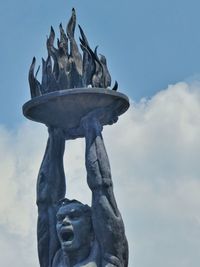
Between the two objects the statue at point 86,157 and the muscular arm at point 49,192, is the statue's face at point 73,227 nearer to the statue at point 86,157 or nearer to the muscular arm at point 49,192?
the statue at point 86,157

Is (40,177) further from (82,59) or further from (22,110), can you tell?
(82,59)

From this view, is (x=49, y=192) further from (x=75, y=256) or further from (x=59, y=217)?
(x=75, y=256)

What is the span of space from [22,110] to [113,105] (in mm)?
1700

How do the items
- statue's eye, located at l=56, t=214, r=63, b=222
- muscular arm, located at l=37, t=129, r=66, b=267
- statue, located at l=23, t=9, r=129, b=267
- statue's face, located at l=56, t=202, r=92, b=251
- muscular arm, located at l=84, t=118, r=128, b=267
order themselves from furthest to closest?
1. muscular arm, located at l=37, t=129, r=66, b=267
2. statue's eye, located at l=56, t=214, r=63, b=222
3. statue's face, located at l=56, t=202, r=92, b=251
4. statue, located at l=23, t=9, r=129, b=267
5. muscular arm, located at l=84, t=118, r=128, b=267

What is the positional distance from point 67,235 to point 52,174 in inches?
49.5

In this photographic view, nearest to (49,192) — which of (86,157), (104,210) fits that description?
(86,157)

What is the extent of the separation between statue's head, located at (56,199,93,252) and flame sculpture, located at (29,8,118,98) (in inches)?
86.6

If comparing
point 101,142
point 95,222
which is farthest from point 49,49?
point 95,222

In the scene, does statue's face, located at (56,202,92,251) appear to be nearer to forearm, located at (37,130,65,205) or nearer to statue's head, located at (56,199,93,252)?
statue's head, located at (56,199,93,252)

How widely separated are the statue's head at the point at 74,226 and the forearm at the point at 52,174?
0.50 meters

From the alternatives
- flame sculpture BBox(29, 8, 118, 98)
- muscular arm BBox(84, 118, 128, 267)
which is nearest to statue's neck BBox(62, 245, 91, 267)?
muscular arm BBox(84, 118, 128, 267)

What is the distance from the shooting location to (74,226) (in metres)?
15.3

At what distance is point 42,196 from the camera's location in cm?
1595

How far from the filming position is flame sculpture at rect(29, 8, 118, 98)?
51.8 feet
